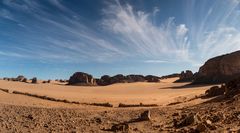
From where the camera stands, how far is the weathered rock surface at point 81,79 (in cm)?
6462

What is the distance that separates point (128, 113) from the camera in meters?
16.6

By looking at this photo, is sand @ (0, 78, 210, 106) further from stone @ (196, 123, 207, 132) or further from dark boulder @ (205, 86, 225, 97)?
stone @ (196, 123, 207, 132)

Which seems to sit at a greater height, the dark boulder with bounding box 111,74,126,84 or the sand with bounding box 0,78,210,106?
the dark boulder with bounding box 111,74,126,84

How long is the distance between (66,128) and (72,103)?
10883 mm

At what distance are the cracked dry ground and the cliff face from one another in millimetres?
36736

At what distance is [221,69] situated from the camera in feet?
169

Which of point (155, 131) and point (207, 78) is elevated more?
point (207, 78)

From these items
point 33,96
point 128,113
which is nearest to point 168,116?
point 128,113

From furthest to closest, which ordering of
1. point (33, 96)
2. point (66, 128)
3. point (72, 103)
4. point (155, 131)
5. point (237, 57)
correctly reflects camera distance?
point (237, 57)
point (33, 96)
point (72, 103)
point (66, 128)
point (155, 131)

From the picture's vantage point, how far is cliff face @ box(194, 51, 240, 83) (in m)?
50.1

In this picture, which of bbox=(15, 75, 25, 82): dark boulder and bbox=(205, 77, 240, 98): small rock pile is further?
bbox=(15, 75, 25, 82): dark boulder

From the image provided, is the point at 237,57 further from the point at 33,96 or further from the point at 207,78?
the point at 33,96

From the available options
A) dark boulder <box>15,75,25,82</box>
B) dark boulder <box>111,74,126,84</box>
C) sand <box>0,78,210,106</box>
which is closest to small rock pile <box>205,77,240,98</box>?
sand <box>0,78,210,106</box>

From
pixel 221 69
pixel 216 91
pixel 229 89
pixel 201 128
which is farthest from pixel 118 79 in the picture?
pixel 201 128
